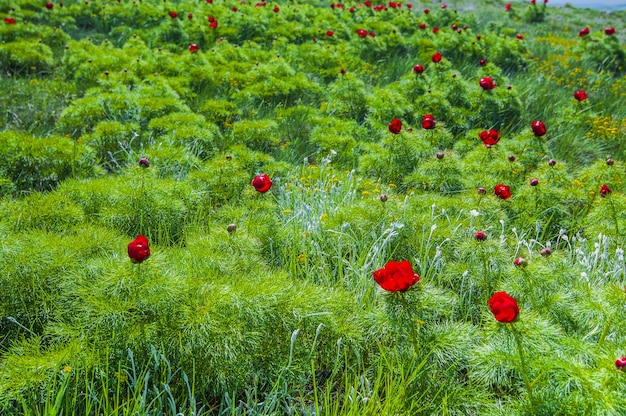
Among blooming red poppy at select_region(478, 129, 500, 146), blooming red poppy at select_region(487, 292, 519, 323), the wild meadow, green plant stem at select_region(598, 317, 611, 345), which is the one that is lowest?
the wild meadow

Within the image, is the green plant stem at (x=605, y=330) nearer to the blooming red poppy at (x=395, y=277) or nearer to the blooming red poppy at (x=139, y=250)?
the blooming red poppy at (x=395, y=277)

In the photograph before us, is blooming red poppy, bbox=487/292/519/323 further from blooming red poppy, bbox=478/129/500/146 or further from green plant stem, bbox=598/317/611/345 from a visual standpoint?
blooming red poppy, bbox=478/129/500/146

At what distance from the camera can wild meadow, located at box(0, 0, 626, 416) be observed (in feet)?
6.30

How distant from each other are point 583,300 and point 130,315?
1.82 meters

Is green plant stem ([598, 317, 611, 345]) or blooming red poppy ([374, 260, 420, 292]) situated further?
green plant stem ([598, 317, 611, 345])

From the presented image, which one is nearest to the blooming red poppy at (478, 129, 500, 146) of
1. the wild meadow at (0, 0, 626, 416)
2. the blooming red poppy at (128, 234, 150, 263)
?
the wild meadow at (0, 0, 626, 416)

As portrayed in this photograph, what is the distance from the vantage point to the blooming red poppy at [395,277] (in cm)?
181

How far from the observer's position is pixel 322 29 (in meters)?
8.13

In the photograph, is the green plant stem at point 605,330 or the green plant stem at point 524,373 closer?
the green plant stem at point 524,373

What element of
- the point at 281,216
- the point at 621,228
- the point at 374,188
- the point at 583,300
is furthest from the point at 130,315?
the point at 621,228

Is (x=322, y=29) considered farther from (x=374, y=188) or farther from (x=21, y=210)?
(x=21, y=210)

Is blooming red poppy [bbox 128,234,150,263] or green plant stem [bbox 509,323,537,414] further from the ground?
blooming red poppy [bbox 128,234,150,263]

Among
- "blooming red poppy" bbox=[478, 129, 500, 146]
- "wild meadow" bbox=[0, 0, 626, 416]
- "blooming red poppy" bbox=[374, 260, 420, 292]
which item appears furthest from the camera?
"blooming red poppy" bbox=[478, 129, 500, 146]

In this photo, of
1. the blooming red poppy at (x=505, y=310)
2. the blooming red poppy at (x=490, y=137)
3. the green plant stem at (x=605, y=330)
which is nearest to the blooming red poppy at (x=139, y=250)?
the blooming red poppy at (x=505, y=310)
